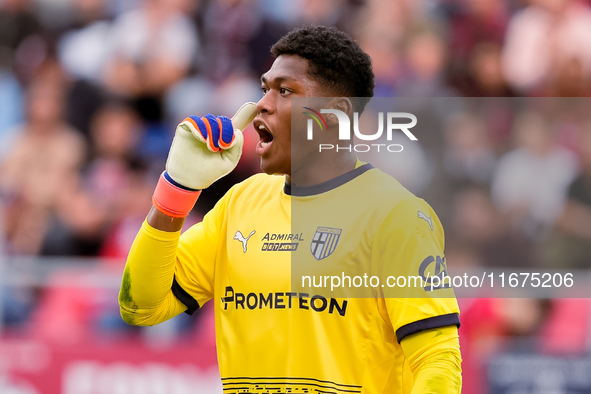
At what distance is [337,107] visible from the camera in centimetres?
314

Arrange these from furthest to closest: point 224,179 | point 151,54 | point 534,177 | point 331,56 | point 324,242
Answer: point 151,54
point 224,179
point 534,177
point 331,56
point 324,242

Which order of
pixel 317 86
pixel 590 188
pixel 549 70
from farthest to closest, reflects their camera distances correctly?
pixel 549 70
pixel 590 188
pixel 317 86

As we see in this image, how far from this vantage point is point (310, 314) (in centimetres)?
289

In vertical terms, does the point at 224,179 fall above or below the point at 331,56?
above

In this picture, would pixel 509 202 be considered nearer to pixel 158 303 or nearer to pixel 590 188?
pixel 590 188

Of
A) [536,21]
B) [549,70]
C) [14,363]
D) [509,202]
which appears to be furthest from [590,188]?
[14,363]

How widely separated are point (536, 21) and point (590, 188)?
7.23ft

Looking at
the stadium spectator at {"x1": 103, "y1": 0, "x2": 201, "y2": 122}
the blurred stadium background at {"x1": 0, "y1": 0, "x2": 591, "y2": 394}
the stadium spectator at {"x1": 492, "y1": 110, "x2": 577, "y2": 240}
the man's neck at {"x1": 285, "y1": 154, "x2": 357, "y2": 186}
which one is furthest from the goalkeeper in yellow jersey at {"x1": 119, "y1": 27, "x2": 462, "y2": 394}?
the stadium spectator at {"x1": 103, "y1": 0, "x2": 201, "y2": 122}

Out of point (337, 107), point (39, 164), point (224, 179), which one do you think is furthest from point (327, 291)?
point (39, 164)

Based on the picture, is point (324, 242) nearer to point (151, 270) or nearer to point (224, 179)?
point (151, 270)

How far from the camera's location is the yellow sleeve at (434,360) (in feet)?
8.24

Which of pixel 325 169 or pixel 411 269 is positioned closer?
pixel 411 269

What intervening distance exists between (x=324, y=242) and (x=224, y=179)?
4532mm

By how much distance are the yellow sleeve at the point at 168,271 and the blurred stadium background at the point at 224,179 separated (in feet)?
9.84
